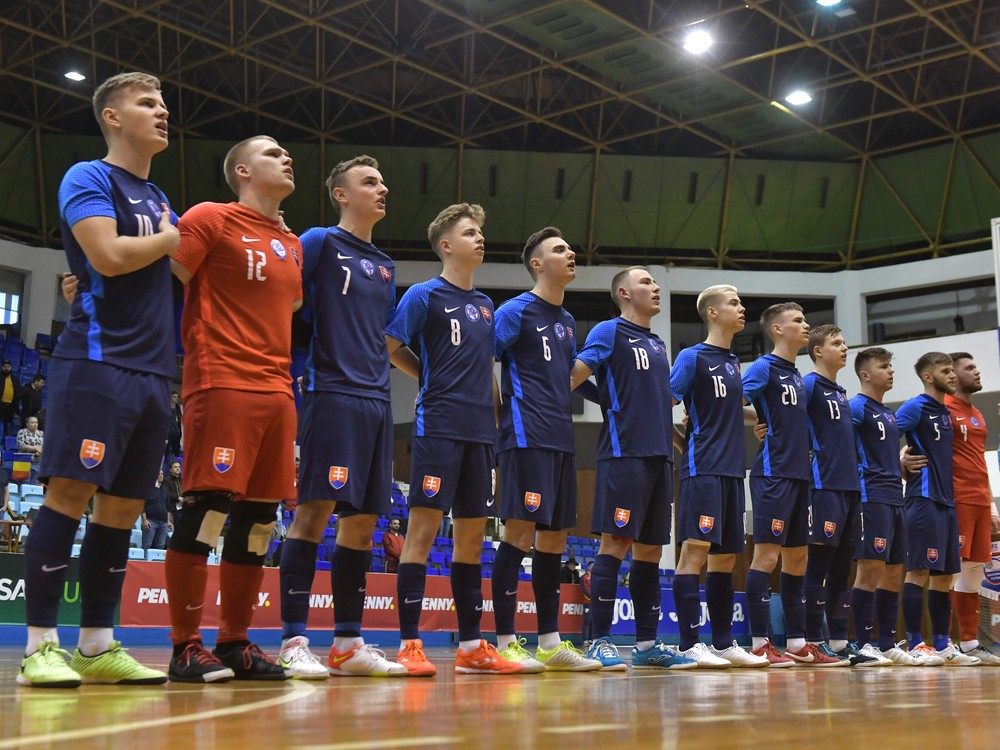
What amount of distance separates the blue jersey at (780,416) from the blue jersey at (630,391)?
1.19 meters

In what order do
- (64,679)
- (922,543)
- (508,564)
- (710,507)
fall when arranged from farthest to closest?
(922,543), (710,507), (508,564), (64,679)

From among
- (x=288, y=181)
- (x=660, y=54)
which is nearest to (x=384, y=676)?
(x=288, y=181)

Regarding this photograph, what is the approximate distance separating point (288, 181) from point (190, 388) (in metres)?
0.97

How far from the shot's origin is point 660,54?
1981 centimetres

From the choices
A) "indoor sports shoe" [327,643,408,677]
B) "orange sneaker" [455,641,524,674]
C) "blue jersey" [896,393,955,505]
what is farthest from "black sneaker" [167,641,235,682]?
"blue jersey" [896,393,955,505]

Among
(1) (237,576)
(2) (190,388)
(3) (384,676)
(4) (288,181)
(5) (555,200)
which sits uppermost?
(5) (555,200)

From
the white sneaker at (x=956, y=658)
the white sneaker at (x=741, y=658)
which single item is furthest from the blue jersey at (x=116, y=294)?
the white sneaker at (x=956, y=658)

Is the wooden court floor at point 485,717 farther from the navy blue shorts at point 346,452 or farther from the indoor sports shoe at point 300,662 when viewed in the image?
the navy blue shorts at point 346,452

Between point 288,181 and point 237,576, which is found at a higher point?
point 288,181

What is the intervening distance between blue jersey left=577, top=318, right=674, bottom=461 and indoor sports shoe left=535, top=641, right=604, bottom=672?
1199mm

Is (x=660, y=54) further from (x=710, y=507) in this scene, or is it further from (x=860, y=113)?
(x=710, y=507)

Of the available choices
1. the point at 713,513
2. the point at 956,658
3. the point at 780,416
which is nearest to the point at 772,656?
the point at 713,513

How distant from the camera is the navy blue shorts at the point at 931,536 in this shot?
27.6 ft

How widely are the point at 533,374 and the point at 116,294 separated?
2.60m
